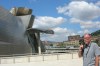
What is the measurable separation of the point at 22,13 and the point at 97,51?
35250 millimetres

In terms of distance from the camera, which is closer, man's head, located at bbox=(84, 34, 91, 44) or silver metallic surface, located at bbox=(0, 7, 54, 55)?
man's head, located at bbox=(84, 34, 91, 44)

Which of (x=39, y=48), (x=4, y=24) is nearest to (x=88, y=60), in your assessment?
(x=4, y=24)

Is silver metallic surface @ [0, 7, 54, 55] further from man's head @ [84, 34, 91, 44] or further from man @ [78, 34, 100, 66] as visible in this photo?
man's head @ [84, 34, 91, 44]

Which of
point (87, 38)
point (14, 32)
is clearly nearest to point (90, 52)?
point (87, 38)

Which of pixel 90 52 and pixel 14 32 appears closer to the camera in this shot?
pixel 90 52

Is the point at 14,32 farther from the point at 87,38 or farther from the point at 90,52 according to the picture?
the point at 87,38

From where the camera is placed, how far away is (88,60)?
7.62 m

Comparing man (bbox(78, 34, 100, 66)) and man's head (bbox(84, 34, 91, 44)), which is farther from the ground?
man's head (bbox(84, 34, 91, 44))

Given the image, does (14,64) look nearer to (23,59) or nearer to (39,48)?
(23,59)

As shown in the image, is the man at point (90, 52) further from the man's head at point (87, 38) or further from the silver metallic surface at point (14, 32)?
the silver metallic surface at point (14, 32)

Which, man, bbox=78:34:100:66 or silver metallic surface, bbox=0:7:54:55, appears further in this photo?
silver metallic surface, bbox=0:7:54:55

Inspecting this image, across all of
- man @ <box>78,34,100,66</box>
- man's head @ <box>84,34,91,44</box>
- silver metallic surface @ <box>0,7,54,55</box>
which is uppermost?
silver metallic surface @ <box>0,7,54,55</box>

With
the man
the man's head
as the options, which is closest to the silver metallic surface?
the man

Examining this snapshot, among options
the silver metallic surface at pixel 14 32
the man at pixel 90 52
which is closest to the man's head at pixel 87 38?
the man at pixel 90 52
